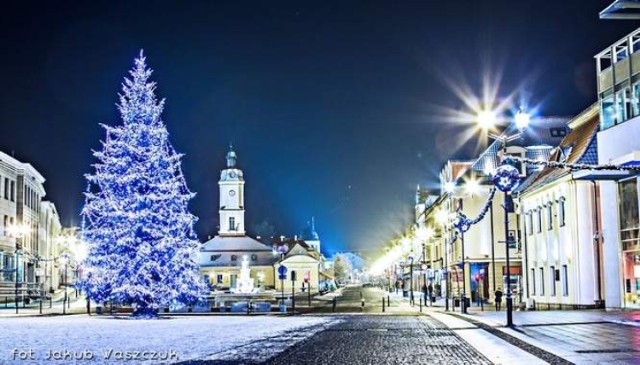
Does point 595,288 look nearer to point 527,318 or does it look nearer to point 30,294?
point 527,318

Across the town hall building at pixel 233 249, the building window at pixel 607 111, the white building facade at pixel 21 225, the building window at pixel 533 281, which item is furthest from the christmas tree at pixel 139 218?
the town hall building at pixel 233 249

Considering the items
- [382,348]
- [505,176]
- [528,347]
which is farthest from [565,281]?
[382,348]

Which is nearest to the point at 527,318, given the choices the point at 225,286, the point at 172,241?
the point at 172,241

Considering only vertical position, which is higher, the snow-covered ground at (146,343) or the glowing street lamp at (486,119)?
→ the glowing street lamp at (486,119)

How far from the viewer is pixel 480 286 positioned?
71.7m

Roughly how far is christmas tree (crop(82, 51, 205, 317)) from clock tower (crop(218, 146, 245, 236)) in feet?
368

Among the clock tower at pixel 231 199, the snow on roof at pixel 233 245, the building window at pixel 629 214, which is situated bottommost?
the building window at pixel 629 214

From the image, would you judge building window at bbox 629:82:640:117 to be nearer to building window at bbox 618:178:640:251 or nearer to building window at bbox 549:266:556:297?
building window at bbox 618:178:640:251

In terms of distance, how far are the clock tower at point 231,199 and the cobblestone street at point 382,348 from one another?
125 metres

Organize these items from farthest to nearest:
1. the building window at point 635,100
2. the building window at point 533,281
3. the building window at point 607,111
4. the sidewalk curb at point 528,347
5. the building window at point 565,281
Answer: the building window at point 533,281
the building window at point 565,281
the building window at point 607,111
the building window at point 635,100
the sidewalk curb at point 528,347

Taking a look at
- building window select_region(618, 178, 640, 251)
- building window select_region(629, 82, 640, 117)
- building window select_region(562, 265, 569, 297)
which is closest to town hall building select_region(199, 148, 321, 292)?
building window select_region(562, 265, 569, 297)

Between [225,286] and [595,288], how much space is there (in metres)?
113

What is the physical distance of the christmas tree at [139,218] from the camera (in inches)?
→ 1561

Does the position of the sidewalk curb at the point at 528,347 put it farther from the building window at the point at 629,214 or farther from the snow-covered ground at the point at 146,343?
the building window at the point at 629,214
